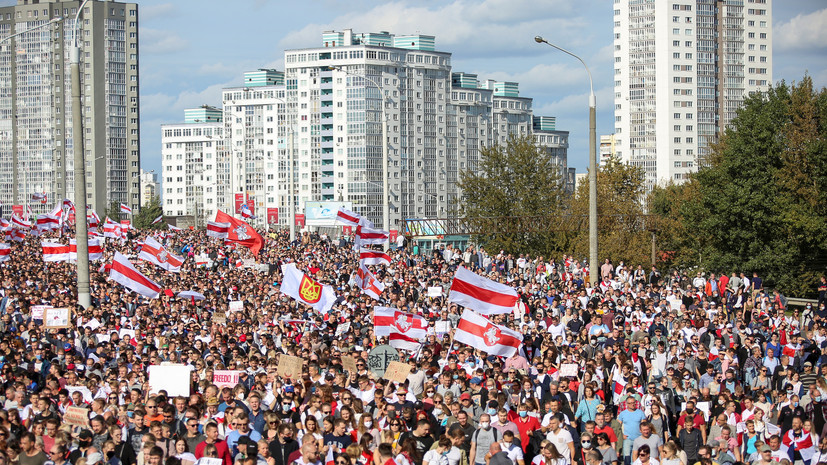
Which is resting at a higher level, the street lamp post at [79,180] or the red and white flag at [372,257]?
the street lamp post at [79,180]

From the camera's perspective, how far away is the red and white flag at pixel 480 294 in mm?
17719

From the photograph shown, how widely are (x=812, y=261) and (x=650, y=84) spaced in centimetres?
9924

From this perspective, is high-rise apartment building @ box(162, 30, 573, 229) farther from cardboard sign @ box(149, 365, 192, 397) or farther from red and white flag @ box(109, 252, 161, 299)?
cardboard sign @ box(149, 365, 192, 397)

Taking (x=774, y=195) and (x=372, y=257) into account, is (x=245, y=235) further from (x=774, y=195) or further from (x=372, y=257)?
(x=774, y=195)

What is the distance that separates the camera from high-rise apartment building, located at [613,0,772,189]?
140 metres

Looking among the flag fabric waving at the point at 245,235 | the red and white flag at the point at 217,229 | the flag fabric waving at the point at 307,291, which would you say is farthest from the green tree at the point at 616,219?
the flag fabric waving at the point at 307,291

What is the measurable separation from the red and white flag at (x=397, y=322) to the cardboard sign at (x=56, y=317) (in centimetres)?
591

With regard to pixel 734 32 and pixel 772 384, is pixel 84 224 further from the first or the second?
pixel 734 32

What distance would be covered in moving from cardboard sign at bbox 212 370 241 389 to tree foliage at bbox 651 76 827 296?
34.1 m

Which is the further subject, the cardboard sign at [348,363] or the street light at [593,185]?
the street light at [593,185]

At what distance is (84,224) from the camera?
21453mm

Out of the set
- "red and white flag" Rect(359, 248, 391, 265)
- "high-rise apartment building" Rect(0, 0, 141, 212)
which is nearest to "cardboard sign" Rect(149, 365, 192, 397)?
"red and white flag" Rect(359, 248, 391, 265)

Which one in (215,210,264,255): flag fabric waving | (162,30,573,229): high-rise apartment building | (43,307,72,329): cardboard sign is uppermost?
(162,30,573,229): high-rise apartment building

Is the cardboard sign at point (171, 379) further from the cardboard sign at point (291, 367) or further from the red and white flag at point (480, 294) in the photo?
the red and white flag at point (480, 294)
